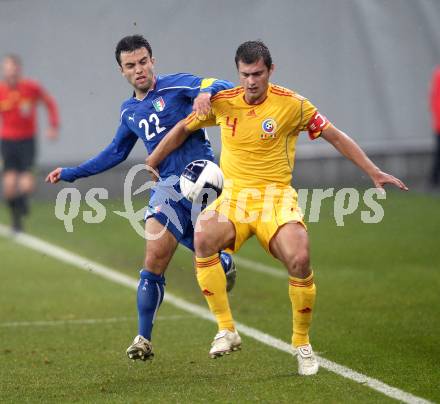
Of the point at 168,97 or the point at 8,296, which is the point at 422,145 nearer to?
the point at 8,296

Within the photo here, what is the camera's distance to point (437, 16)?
16078 millimetres

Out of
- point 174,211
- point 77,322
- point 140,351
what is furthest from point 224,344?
point 77,322

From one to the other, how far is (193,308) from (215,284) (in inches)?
120

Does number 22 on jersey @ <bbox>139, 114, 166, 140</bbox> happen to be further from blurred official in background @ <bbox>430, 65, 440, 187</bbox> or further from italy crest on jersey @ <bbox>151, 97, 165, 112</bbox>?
blurred official in background @ <bbox>430, 65, 440, 187</bbox>

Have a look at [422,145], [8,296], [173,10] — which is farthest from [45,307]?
[422,145]

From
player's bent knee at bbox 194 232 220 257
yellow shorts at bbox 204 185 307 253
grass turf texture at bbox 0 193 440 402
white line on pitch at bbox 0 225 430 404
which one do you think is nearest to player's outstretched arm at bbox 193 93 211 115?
yellow shorts at bbox 204 185 307 253

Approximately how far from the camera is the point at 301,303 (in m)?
7.04

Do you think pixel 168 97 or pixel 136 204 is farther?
pixel 136 204

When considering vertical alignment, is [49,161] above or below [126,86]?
below

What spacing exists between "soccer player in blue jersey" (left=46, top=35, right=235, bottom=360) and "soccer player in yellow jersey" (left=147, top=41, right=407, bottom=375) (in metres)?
0.36

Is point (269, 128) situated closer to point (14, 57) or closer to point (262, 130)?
point (262, 130)

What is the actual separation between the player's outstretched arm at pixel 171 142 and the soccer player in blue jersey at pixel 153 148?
0.90 ft

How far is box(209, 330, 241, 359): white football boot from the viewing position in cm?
700

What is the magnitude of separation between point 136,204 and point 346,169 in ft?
10.8
